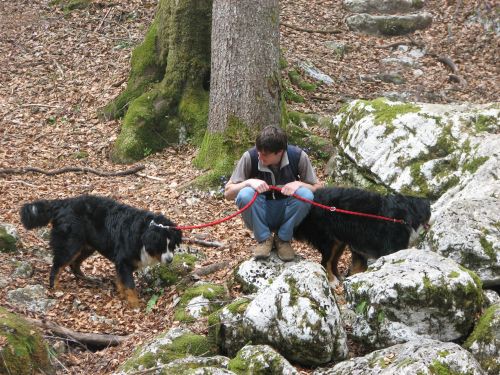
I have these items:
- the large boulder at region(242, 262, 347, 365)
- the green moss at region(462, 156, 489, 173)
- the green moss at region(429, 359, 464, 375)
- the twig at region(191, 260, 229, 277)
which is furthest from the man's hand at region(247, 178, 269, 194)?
the green moss at region(462, 156, 489, 173)

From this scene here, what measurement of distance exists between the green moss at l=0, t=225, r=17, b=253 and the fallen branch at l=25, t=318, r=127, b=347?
1680 mm

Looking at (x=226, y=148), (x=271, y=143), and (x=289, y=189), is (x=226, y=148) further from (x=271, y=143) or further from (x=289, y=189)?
(x=271, y=143)

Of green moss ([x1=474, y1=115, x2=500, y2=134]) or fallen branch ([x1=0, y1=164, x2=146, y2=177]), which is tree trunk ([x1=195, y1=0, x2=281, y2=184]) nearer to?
fallen branch ([x1=0, y1=164, x2=146, y2=177])

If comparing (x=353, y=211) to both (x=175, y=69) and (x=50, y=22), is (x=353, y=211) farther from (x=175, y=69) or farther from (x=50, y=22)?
(x=50, y=22)

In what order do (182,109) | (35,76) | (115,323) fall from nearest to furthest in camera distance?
(115,323), (182,109), (35,76)

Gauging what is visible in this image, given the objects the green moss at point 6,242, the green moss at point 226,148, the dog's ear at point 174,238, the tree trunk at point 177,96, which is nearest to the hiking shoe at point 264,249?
the dog's ear at point 174,238

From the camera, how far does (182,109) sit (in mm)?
11305

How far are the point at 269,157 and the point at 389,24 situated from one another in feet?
36.6

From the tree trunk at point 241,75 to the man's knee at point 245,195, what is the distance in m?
3.33

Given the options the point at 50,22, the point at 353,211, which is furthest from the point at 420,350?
the point at 50,22

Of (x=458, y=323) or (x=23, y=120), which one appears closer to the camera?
(x=458, y=323)

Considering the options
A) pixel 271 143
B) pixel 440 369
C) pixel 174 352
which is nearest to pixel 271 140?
pixel 271 143

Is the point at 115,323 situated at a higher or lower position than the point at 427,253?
lower

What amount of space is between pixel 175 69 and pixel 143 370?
7.26m
